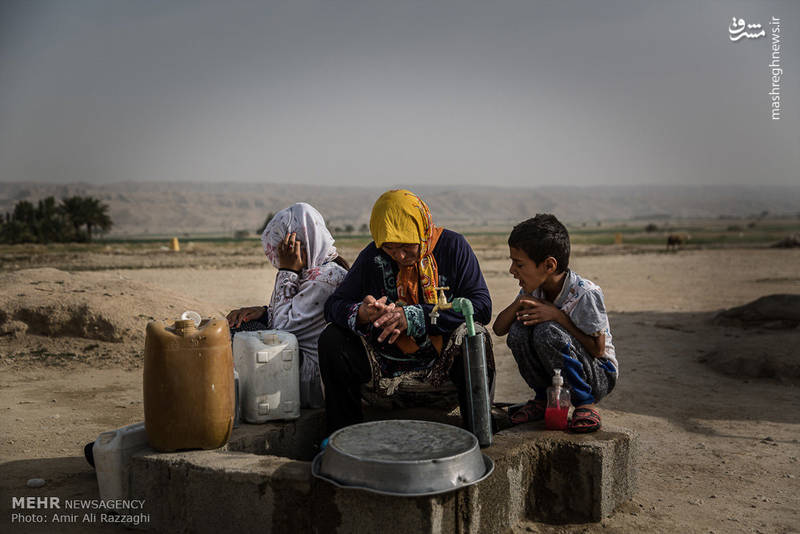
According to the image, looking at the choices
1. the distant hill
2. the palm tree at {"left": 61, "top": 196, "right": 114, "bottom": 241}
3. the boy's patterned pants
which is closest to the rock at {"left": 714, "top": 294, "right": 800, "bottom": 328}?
the boy's patterned pants

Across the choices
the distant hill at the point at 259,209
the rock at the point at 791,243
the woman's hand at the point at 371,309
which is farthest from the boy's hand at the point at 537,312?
the distant hill at the point at 259,209

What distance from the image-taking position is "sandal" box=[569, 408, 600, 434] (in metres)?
3.29

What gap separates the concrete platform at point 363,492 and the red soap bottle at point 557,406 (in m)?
0.06

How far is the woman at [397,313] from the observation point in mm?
3426

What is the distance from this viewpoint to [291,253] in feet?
13.3

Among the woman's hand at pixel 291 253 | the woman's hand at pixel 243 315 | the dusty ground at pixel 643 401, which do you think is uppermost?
the woman's hand at pixel 291 253

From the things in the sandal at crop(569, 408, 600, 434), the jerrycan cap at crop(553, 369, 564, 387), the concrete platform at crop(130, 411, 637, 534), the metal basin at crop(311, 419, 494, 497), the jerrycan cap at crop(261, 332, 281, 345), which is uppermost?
the jerrycan cap at crop(261, 332, 281, 345)

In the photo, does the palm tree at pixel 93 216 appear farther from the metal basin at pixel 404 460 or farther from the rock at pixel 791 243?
the metal basin at pixel 404 460

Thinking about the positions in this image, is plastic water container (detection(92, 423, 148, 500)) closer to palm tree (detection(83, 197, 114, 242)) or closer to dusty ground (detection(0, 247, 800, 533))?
dusty ground (detection(0, 247, 800, 533))

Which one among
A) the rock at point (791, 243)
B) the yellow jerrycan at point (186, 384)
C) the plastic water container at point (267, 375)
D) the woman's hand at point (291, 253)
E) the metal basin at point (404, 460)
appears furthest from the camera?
the rock at point (791, 243)

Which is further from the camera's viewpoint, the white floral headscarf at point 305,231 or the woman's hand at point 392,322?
the white floral headscarf at point 305,231

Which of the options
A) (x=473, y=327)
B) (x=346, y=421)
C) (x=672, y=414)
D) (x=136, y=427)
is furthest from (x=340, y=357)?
(x=672, y=414)

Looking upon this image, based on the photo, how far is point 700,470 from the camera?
398 cm

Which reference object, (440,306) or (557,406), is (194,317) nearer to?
(440,306)
